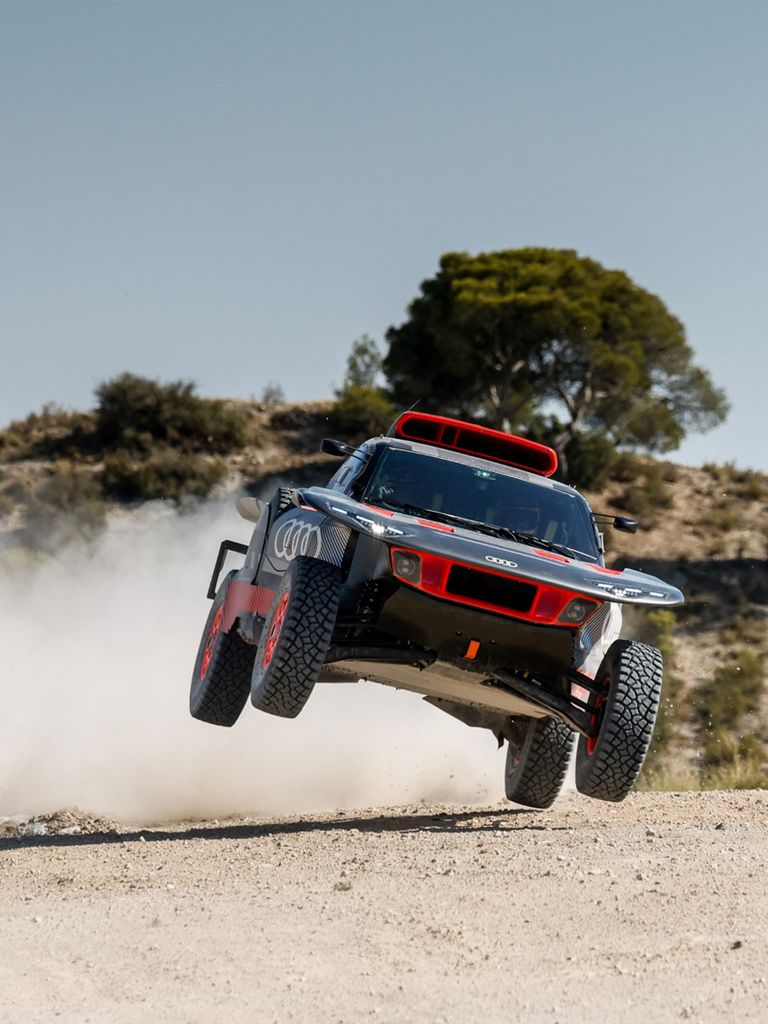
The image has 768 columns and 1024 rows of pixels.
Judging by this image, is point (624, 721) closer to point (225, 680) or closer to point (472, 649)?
point (472, 649)

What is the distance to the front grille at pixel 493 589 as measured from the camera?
8.08 meters

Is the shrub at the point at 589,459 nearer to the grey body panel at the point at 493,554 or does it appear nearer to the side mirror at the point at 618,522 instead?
the side mirror at the point at 618,522

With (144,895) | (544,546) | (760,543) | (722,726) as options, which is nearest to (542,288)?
(760,543)

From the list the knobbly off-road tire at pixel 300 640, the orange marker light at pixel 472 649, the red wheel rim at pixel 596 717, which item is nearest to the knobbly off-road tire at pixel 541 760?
the red wheel rim at pixel 596 717

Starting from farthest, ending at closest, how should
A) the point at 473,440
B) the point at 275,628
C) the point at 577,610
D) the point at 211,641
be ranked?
the point at 211,641, the point at 473,440, the point at 275,628, the point at 577,610

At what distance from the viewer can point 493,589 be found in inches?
320

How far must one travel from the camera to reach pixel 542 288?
40.7 m

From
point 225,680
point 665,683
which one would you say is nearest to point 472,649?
point 225,680

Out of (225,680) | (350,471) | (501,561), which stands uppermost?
(350,471)

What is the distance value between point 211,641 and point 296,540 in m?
1.92

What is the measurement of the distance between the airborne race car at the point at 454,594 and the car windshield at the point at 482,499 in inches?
0.4

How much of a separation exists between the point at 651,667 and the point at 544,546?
1.03 m

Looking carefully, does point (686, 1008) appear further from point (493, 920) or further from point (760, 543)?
point (760, 543)

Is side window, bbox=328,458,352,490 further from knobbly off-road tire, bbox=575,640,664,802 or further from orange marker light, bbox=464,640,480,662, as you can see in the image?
knobbly off-road tire, bbox=575,640,664,802
